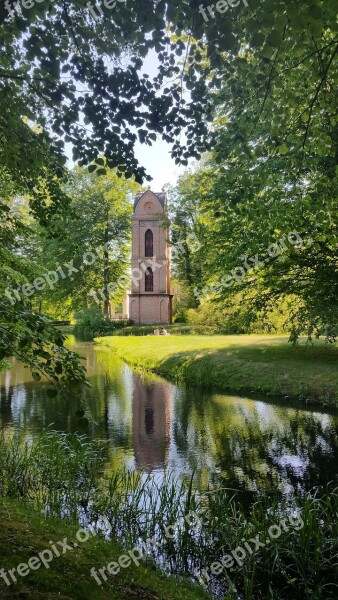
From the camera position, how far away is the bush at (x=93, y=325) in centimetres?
4403

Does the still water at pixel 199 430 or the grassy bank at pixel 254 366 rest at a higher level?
the grassy bank at pixel 254 366

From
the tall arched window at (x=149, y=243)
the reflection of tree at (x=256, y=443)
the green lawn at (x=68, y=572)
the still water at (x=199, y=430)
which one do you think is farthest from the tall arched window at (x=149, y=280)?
the green lawn at (x=68, y=572)

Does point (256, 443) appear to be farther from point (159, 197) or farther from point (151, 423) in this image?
point (159, 197)

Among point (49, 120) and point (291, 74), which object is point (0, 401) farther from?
point (291, 74)

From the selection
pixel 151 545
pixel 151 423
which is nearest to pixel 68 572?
pixel 151 545

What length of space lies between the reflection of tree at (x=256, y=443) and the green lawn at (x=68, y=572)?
3.82 meters

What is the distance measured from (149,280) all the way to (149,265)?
6.60 ft

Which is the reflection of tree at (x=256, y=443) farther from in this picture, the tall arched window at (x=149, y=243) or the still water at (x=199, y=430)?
the tall arched window at (x=149, y=243)

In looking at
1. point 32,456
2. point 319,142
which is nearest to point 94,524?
point 32,456

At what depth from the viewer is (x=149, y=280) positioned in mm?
50562

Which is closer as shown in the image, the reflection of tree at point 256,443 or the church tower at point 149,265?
the reflection of tree at point 256,443

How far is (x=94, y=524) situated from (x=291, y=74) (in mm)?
6402

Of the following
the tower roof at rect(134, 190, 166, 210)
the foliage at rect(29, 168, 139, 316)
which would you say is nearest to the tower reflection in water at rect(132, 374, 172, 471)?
the foliage at rect(29, 168, 139, 316)

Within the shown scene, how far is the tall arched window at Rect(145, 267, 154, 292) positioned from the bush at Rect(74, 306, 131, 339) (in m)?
Answer: 5.79
